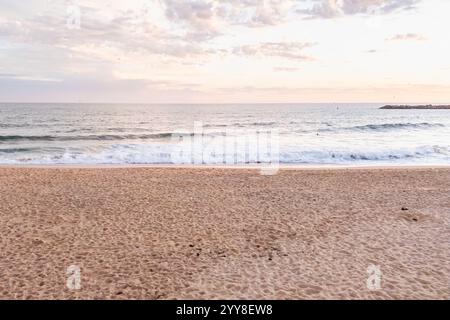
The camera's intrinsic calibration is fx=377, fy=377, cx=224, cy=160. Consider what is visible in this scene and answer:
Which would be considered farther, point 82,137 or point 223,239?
point 82,137

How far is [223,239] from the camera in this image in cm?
765

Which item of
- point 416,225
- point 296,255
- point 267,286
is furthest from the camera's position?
point 416,225

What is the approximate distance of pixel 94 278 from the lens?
584 centimetres

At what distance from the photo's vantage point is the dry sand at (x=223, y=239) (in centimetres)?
563

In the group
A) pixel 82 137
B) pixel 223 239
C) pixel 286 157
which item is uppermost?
pixel 82 137

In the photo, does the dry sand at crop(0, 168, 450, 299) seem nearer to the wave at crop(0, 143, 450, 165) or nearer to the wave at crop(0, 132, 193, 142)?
the wave at crop(0, 143, 450, 165)

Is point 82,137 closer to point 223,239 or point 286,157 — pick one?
point 286,157

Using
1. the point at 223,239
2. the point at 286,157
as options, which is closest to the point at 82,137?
the point at 286,157

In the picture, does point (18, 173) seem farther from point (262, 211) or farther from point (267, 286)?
point (267, 286)

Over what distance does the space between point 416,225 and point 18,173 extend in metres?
14.4

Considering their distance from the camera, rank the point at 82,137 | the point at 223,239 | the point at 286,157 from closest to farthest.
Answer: the point at 223,239 → the point at 286,157 → the point at 82,137

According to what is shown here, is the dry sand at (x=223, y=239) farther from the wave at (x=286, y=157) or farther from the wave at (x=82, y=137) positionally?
the wave at (x=82, y=137)

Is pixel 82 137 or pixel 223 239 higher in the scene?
pixel 82 137
